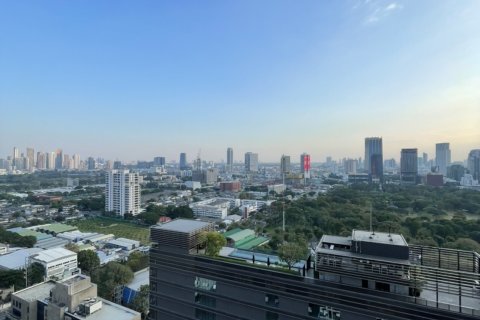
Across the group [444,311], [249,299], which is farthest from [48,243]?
[444,311]

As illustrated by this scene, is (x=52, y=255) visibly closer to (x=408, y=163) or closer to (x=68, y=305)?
(x=68, y=305)

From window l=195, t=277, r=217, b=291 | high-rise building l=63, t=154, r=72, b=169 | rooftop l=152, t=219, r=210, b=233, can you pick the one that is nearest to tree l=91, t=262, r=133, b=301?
rooftop l=152, t=219, r=210, b=233

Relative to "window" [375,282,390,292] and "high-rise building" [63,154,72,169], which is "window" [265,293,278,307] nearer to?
"window" [375,282,390,292]

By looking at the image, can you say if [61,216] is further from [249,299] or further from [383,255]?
[383,255]

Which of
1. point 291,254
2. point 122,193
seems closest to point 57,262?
point 291,254

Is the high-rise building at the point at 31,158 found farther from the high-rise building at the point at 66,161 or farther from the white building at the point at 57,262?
the white building at the point at 57,262

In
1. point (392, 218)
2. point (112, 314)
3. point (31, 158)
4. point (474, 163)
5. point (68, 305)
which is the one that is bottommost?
point (112, 314)
